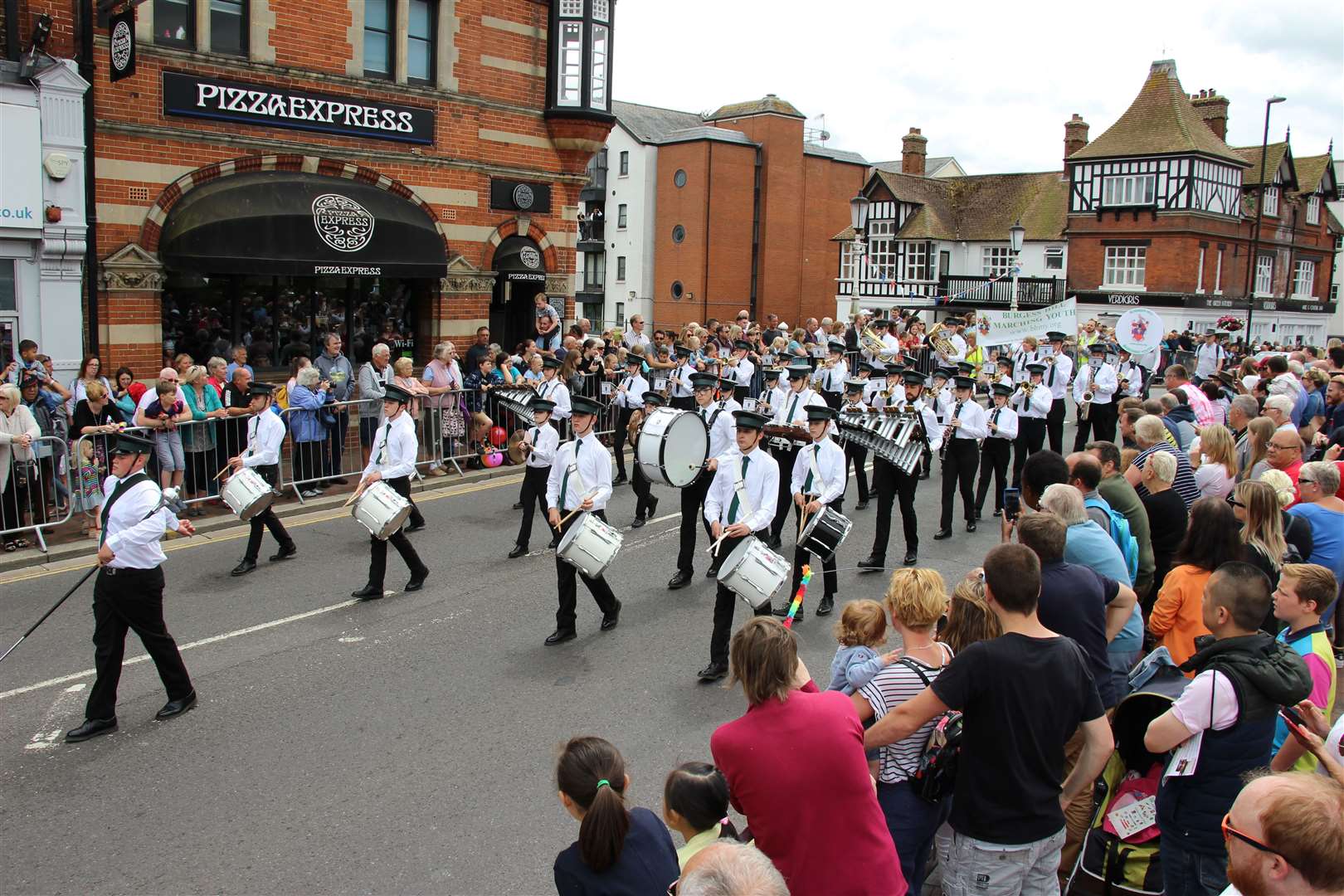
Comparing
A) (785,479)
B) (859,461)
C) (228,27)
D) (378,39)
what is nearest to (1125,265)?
(378,39)

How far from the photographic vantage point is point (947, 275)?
181 feet

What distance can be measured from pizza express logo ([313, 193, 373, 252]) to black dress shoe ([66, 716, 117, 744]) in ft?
37.2

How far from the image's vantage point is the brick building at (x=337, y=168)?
15.5 meters

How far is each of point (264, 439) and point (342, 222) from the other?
7143mm

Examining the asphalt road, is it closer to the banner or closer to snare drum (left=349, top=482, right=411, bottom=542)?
snare drum (left=349, top=482, right=411, bottom=542)

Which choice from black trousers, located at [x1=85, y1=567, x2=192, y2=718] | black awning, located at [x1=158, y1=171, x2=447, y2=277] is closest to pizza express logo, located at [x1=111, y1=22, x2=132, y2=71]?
black awning, located at [x1=158, y1=171, x2=447, y2=277]

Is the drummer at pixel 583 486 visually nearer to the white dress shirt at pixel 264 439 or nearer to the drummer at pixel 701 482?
the drummer at pixel 701 482

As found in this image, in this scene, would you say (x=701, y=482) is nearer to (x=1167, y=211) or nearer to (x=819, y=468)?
(x=819, y=468)

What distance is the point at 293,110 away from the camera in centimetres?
1706

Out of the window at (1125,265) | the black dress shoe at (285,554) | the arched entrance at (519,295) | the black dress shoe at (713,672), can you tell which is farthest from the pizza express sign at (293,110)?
the window at (1125,265)

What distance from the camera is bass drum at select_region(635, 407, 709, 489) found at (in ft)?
34.9

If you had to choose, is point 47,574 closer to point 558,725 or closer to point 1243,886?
point 558,725

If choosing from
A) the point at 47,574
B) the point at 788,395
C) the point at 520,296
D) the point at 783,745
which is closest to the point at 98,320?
the point at 47,574

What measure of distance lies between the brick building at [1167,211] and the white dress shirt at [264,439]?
42596 mm
